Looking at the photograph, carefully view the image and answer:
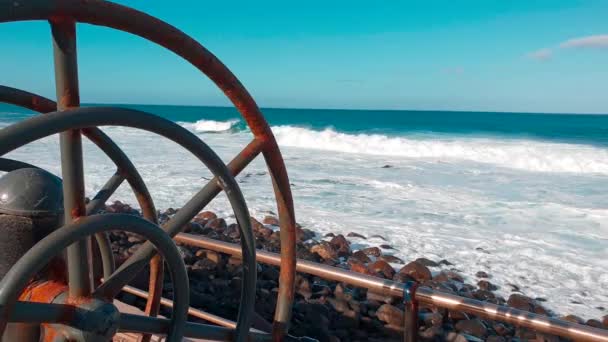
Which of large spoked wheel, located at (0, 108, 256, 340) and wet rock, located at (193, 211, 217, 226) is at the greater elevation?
large spoked wheel, located at (0, 108, 256, 340)

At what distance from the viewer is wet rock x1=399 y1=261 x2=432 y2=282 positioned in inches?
246

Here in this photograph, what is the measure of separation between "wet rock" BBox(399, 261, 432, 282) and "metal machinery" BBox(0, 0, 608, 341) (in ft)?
15.4

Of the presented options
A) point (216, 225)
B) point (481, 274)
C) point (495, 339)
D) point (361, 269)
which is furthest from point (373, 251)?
point (495, 339)

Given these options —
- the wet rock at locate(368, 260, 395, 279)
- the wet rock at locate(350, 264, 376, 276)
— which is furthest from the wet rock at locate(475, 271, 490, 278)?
the wet rock at locate(350, 264, 376, 276)

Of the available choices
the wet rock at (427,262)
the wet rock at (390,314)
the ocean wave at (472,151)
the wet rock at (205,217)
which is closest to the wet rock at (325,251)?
the wet rock at (427,262)

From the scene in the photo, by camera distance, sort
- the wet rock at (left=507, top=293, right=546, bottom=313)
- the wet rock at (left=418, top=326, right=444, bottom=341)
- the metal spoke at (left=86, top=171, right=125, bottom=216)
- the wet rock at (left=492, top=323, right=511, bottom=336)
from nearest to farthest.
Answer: the metal spoke at (left=86, top=171, right=125, bottom=216) → the wet rock at (left=418, top=326, right=444, bottom=341) → the wet rock at (left=492, top=323, right=511, bottom=336) → the wet rock at (left=507, top=293, right=546, bottom=313)

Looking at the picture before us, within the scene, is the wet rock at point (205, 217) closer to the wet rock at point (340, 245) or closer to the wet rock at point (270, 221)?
the wet rock at point (270, 221)

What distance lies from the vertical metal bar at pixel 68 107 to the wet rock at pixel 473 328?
415cm

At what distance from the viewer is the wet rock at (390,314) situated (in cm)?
450

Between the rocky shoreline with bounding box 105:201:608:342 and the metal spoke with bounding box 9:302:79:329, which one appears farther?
the rocky shoreline with bounding box 105:201:608:342

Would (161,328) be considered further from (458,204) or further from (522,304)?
(458,204)

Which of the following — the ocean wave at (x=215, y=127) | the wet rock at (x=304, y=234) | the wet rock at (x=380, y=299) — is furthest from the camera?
the ocean wave at (x=215, y=127)

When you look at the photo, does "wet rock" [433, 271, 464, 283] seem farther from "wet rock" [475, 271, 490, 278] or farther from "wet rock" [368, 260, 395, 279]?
"wet rock" [368, 260, 395, 279]

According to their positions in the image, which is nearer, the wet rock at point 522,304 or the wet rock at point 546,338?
the wet rock at point 546,338
